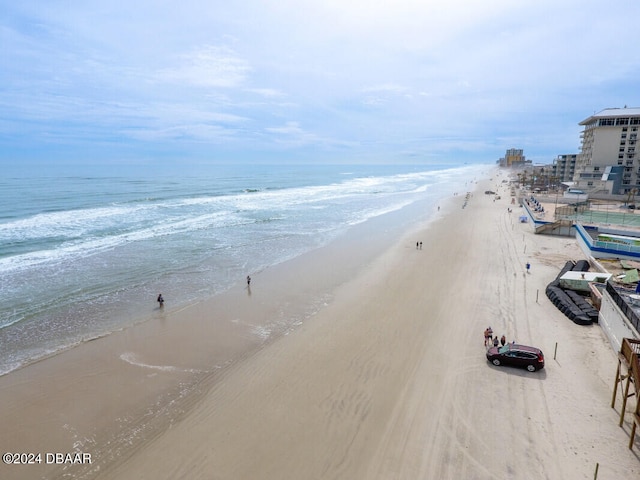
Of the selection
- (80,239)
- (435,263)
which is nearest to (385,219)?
(435,263)

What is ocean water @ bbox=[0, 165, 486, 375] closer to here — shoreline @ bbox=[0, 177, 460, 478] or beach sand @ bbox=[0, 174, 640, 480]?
shoreline @ bbox=[0, 177, 460, 478]

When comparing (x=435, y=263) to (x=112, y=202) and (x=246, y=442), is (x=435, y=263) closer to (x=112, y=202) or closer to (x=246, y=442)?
(x=246, y=442)

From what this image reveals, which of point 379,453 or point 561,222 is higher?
point 561,222

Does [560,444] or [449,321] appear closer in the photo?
[560,444]

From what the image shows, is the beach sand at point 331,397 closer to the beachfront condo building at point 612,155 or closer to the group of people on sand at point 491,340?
the group of people on sand at point 491,340

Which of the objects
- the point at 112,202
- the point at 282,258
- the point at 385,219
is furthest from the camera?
the point at 112,202

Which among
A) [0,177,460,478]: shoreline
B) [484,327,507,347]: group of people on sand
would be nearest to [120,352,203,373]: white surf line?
[0,177,460,478]: shoreline

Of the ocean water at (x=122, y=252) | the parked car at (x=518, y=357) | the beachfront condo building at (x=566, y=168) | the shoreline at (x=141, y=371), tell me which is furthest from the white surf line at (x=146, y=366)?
the beachfront condo building at (x=566, y=168)
